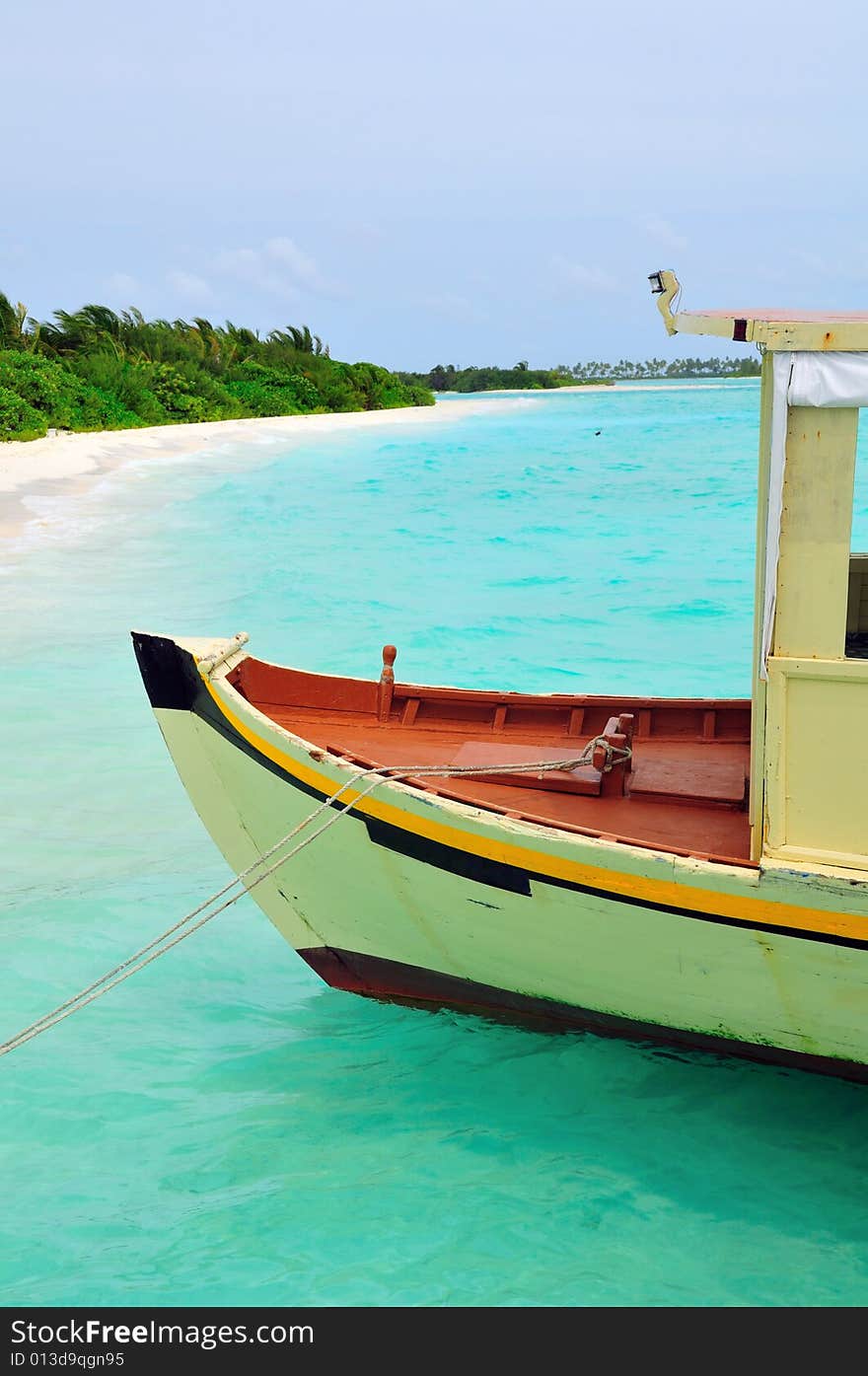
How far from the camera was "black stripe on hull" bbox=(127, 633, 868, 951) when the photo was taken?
386cm

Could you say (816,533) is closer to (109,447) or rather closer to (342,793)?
(342,793)

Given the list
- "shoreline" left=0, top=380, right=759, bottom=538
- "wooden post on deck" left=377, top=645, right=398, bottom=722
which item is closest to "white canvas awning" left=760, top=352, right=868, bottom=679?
"wooden post on deck" left=377, top=645, right=398, bottom=722

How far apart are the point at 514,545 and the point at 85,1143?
1929 centimetres

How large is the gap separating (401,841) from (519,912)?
0.52 metres

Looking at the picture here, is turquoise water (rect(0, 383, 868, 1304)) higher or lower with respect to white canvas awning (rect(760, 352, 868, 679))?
lower

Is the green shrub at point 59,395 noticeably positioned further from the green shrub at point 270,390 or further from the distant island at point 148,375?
the green shrub at point 270,390

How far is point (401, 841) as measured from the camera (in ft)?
14.6

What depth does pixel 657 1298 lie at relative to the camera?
12.5 ft

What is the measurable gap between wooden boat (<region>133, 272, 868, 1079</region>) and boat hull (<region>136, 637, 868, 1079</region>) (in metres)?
0.01

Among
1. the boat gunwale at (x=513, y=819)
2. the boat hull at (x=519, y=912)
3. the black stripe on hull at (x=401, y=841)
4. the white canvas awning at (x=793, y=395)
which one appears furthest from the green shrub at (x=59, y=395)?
the white canvas awning at (x=793, y=395)

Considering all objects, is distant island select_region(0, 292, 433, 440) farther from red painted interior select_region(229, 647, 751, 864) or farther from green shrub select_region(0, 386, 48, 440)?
red painted interior select_region(229, 647, 751, 864)

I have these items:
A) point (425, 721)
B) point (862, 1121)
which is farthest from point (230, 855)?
point (862, 1121)

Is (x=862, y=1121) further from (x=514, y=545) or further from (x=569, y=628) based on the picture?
(x=514, y=545)

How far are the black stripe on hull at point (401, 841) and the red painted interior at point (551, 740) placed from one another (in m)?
0.32
